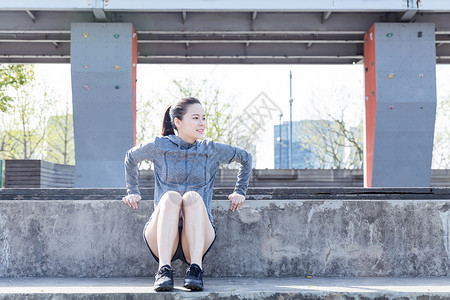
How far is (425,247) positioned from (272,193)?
4.12ft

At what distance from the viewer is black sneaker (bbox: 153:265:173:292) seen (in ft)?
10.0

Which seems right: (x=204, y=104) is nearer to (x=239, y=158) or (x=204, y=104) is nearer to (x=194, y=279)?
(x=239, y=158)

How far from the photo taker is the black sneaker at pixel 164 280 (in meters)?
3.05

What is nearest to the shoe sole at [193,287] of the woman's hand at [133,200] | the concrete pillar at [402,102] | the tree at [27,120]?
the woman's hand at [133,200]

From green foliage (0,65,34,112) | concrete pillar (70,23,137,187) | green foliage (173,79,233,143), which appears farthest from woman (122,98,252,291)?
green foliage (173,79,233,143)

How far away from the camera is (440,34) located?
13508mm

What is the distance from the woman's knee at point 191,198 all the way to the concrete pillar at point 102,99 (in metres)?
8.52

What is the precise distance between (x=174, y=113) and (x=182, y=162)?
0.39 meters

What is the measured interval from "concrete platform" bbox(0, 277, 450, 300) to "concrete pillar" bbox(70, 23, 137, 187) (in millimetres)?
8081

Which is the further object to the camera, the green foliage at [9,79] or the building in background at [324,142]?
the building in background at [324,142]

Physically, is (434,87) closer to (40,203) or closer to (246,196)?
(246,196)

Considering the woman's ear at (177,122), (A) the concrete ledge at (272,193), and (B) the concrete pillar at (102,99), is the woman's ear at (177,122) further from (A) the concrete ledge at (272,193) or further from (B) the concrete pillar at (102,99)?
(B) the concrete pillar at (102,99)

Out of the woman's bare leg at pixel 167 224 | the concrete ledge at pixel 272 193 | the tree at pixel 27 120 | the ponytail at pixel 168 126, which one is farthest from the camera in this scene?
the tree at pixel 27 120

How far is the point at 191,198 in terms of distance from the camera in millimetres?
3365
